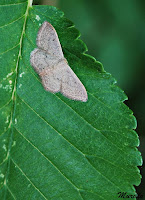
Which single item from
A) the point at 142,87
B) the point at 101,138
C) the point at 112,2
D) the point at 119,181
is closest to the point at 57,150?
the point at 101,138

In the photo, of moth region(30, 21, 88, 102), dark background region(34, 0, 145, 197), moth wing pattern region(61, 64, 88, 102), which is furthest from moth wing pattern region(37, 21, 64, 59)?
dark background region(34, 0, 145, 197)

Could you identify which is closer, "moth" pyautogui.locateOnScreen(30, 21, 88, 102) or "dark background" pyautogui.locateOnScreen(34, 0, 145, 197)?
"moth" pyautogui.locateOnScreen(30, 21, 88, 102)

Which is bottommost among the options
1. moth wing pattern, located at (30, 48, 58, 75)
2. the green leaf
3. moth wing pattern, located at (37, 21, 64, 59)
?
the green leaf

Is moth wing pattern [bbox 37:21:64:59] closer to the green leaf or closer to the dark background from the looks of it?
the green leaf

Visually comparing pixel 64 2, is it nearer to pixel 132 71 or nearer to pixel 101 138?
pixel 132 71

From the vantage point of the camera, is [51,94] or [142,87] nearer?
[51,94]

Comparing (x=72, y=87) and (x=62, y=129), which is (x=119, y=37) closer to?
(x=72, y=87)

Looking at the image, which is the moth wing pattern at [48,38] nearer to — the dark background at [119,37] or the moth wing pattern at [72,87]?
the moth wing pattern at [72,87]
